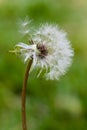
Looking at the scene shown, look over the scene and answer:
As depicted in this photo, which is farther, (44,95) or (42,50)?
(44,95)

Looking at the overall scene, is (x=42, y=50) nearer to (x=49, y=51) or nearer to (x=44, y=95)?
(x=49, y=51)

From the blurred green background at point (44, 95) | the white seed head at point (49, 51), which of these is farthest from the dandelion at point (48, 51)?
the blurred green background at point (44, 95)

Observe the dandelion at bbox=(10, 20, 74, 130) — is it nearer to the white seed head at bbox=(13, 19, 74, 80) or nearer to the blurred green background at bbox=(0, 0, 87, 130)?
the white seed head at bbox=(13, 19, 74, 80)

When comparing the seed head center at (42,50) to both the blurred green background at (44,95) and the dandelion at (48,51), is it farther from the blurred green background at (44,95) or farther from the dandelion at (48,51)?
the blurred green background at (44,95)

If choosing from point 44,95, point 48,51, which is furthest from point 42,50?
point 44,95

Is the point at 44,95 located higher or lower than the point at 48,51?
higher

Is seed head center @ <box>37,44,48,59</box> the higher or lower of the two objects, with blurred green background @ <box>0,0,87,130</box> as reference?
lower

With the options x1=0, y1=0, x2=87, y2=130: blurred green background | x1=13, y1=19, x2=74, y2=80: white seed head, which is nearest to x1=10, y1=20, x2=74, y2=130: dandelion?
x1=13, y1=19, x2=74, y2=80: white seed head

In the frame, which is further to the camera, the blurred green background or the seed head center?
the blurred green background
